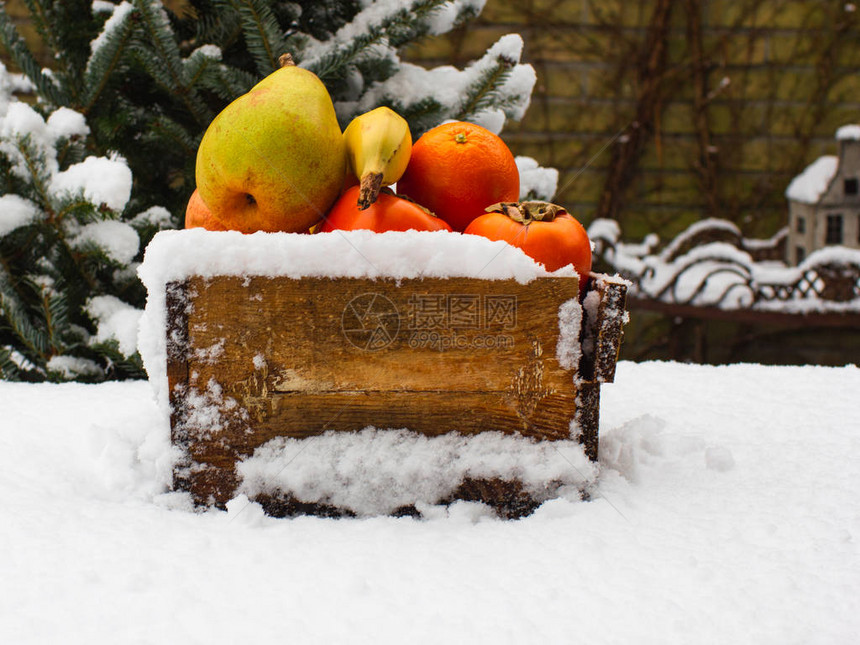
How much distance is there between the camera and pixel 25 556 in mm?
587

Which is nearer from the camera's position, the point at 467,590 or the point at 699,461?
the point at 467,590

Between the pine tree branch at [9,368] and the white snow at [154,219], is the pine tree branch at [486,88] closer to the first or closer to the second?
the white snow at [154,219]

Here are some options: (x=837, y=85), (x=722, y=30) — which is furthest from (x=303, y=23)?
(x=837, y=85)

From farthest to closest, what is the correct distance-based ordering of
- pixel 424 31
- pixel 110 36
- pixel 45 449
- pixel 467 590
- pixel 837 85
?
pixel 837 85 < pixel 424 31 < pixel 110 36 < pixel 45 449 < pixel 467 590

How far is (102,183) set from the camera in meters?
1.07

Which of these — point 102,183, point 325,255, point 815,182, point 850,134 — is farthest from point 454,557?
point 815,182

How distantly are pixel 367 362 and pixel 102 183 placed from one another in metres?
0.61

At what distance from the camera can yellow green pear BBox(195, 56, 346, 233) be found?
76 centimetres

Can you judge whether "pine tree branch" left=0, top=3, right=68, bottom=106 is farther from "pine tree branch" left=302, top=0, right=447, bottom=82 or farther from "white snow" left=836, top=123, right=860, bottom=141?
"white snow" left=836, top=123, right=860, bottom=141

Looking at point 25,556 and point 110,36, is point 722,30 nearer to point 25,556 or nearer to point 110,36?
point 110,36

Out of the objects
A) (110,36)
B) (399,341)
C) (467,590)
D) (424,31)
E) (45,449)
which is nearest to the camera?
(467,590)

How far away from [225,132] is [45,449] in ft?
1.43

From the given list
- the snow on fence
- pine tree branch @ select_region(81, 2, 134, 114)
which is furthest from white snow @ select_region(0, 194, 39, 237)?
the snow on fence

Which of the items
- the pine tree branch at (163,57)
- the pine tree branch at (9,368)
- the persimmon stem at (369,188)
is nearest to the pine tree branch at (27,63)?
the pine tree branch at (163,57)
